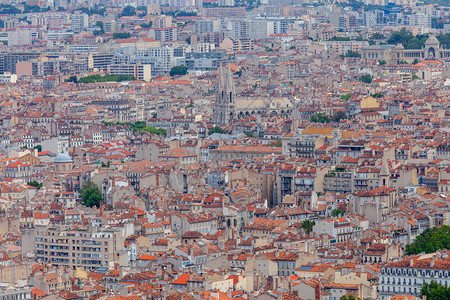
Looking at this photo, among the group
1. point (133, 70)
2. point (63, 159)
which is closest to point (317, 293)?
point (63, 159)

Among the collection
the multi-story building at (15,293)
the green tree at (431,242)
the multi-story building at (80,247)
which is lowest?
the multi-story building at (80,247)

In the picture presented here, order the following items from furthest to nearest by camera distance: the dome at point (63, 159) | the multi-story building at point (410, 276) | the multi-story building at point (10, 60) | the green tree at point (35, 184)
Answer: the multi-story building at point (10, 60) → the dome at point (63, 159) → the green tree at point (35, 184) → the multi-story building at point (410, 276)

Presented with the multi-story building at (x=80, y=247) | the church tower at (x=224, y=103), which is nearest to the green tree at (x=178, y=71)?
the church tower at (x=224, y=103)

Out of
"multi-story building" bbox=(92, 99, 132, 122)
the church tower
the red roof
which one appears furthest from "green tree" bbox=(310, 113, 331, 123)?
the red roof

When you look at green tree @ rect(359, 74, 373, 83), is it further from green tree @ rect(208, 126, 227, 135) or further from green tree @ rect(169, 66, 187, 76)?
green tree @ rect(208, 126, 227, 135)

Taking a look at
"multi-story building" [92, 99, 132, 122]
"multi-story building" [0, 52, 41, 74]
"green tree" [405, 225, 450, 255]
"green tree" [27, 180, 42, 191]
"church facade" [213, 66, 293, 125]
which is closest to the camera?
"green tree" [405, 225, 450, 255]

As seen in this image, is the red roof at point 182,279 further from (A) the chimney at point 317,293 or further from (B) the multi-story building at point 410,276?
(B) the multi-story building at point 410,276
